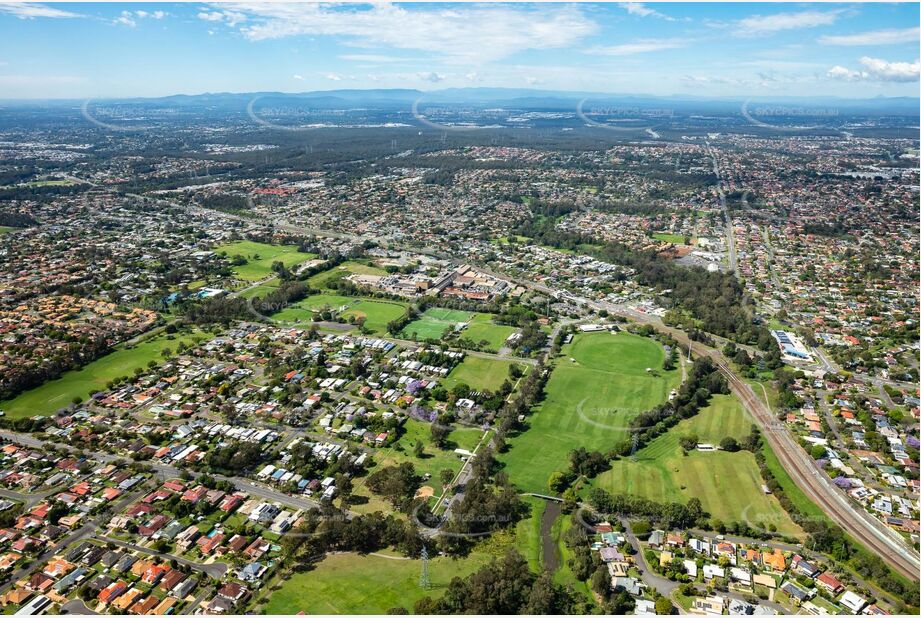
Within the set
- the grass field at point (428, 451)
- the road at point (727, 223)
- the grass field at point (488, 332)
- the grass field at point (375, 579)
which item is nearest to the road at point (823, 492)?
the grass field at point (375, 579)

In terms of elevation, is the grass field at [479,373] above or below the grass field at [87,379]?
above

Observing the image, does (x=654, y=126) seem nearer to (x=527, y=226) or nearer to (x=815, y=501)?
(x=527, y=226)

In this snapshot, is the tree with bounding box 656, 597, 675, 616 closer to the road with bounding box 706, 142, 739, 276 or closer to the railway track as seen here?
the railway track

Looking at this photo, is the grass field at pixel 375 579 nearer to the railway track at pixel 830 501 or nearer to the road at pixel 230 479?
the road at pixel 230 479

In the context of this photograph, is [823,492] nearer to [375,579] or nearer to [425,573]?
[425,573]

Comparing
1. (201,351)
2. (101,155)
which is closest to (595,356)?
(201,351)
